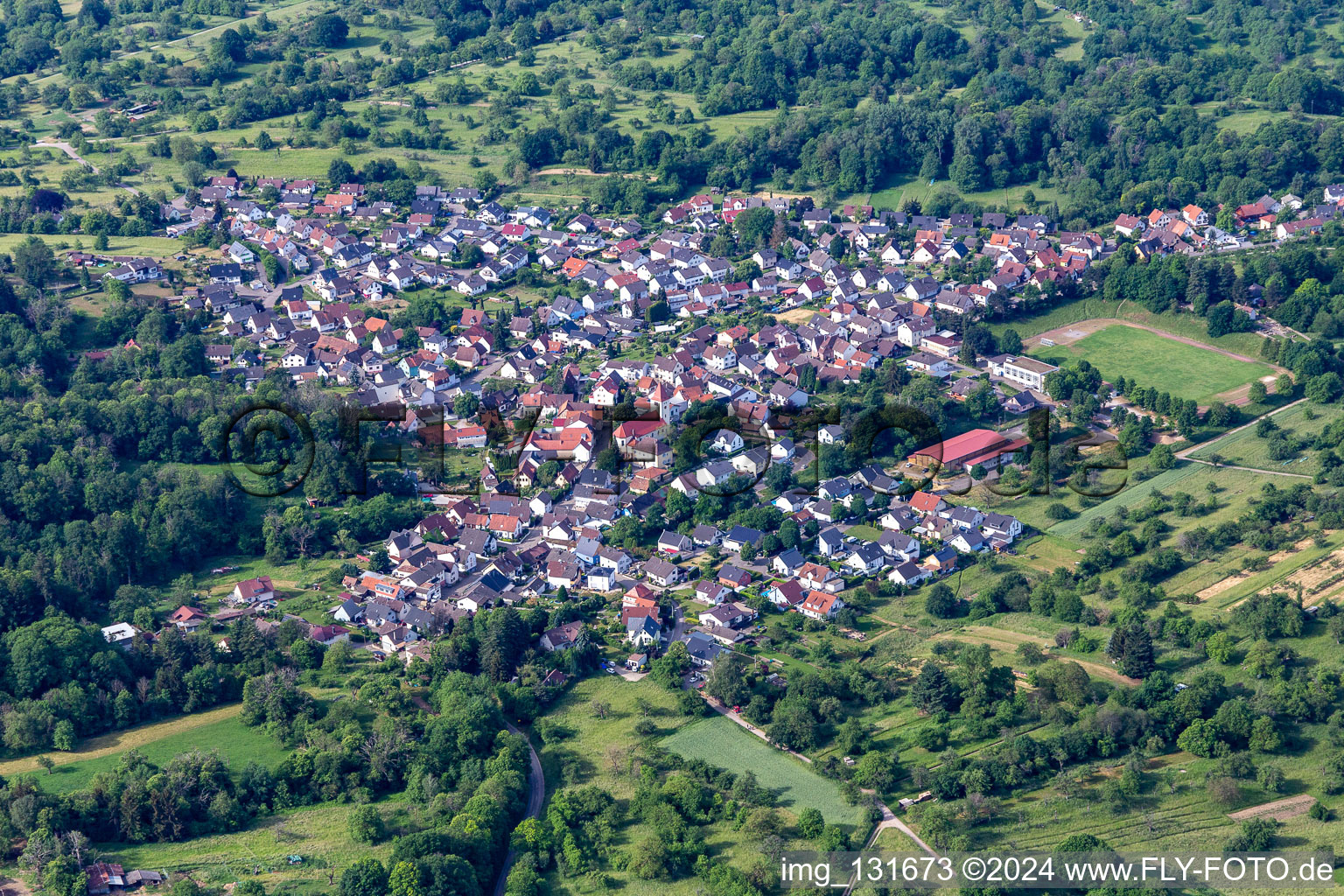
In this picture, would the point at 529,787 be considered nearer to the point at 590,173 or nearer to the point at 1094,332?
the point at 1094,332

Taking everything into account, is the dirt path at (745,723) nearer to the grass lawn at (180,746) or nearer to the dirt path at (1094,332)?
the grass lawn at (180,746)

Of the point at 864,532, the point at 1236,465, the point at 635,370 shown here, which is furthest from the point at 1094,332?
the point at 864,532

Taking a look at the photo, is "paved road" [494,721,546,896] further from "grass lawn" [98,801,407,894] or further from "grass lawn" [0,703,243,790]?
"grass lawn" [0,703,243,790]

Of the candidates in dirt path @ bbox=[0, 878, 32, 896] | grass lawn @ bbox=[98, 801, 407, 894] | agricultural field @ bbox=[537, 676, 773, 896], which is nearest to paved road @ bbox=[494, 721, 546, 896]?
agricultural field @ bbox=[537, 676, 773, 896]

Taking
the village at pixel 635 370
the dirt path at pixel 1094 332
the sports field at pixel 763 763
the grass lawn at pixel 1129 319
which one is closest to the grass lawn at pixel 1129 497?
the village at pixel 635 370

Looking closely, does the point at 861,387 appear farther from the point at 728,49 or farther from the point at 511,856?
the point at 728,49
